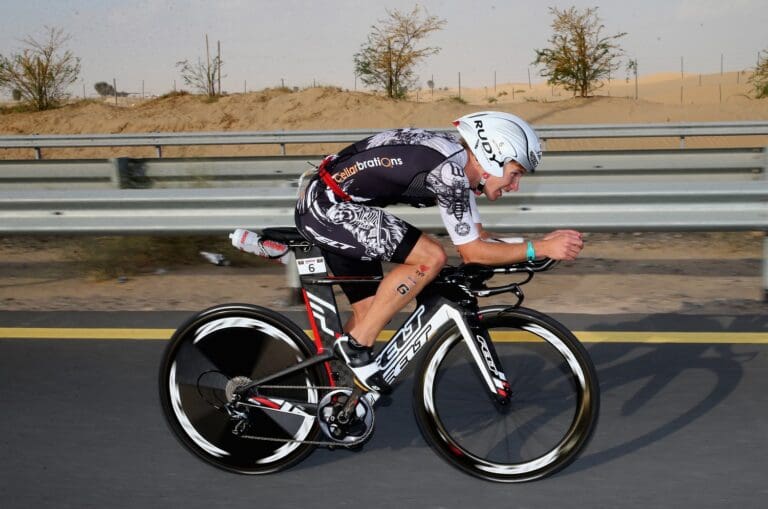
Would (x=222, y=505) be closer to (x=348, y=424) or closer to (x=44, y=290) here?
(x=348, y=424)

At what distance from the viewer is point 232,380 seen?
4254 mm

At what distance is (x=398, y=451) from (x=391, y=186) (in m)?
1.29

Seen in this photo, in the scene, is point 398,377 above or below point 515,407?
above

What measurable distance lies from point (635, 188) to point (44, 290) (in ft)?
15.9

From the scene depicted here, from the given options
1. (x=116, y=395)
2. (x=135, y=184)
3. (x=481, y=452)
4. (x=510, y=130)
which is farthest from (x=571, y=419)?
(x=135, y=184)

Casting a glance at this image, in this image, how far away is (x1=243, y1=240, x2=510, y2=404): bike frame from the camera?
395 centimetres

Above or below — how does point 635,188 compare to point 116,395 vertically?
above

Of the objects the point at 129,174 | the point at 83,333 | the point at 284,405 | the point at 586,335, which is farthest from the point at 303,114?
the point at 284,405

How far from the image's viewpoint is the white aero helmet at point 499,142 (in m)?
3.75

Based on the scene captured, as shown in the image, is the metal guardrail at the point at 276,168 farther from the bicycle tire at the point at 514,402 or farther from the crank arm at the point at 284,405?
the bicycle tire at the point at 514,402

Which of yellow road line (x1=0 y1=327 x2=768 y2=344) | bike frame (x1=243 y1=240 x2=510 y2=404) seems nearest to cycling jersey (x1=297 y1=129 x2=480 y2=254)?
bike frame (x1=243 y1=240 x2=510 y2=404)

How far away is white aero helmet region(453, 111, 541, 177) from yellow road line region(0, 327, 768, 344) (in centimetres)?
241

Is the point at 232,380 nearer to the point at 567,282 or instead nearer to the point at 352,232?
the point at 352,232

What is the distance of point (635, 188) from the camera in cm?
694
